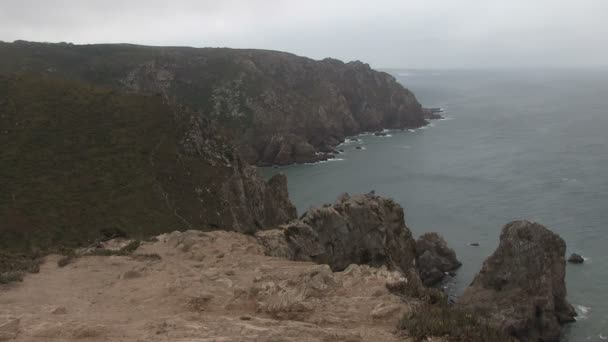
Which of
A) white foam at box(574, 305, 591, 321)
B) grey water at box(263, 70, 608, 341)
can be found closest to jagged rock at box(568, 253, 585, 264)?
grey water at box(263, 70, 608, 341)

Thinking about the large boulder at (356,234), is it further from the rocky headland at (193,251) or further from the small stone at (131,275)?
the small stone at (131,275)

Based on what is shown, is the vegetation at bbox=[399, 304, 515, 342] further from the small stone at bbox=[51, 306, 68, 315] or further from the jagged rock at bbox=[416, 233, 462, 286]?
the jagged rock at bbox=[416, 233, 462, 286]

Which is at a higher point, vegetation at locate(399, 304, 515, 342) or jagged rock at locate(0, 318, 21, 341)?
vegetation at locate(399, 304, 515, 342)

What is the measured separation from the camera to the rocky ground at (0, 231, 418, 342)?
14.6m

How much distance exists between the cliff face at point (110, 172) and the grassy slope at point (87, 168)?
123 millimetres

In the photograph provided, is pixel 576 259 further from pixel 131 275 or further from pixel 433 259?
pixel 131 275

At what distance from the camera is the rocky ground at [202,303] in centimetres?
1462

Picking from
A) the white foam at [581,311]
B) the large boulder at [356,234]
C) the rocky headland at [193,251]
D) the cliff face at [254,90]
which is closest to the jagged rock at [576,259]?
A: the white foam at [581,311]

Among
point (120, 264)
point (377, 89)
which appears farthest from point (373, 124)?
point (120, 264)

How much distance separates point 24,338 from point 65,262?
1237 cm

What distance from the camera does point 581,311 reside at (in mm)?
50812

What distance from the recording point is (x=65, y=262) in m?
26.0

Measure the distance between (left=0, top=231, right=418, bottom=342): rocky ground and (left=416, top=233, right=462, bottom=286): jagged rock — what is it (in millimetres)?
41307

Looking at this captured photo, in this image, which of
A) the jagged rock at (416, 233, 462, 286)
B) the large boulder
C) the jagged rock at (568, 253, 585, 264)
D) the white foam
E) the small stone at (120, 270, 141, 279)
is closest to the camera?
the small stone at (120, 270, 141, 279)
